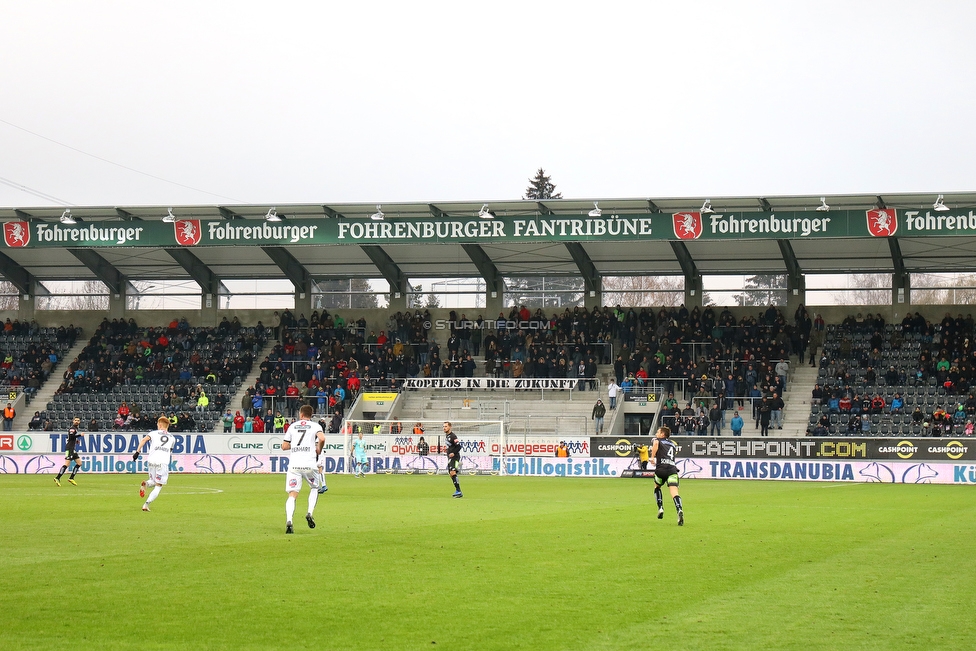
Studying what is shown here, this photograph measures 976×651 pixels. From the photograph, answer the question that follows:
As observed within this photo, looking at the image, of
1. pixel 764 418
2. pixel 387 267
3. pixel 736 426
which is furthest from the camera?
pixel 387 267

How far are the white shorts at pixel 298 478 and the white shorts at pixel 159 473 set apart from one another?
6.02 meters

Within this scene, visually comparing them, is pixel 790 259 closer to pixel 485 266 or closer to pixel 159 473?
pixel 485 266

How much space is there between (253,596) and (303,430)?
24.9ft

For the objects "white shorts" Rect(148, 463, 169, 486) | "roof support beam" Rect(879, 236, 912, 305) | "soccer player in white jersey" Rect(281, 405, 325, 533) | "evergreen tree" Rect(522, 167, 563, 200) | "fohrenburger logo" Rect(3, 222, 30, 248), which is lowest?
"white shorts" Rect(148, 463, 169, 486)

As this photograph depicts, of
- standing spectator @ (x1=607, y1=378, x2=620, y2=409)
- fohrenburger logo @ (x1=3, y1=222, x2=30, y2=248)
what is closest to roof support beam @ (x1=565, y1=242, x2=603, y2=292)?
standing spectator @ (x1=607, y1=378, x2=620, y2=409)

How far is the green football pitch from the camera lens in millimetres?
9555

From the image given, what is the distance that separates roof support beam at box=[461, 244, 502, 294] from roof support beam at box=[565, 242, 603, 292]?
186 inches

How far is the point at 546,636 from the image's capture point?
31.2ft

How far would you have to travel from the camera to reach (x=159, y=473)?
23.9 meters

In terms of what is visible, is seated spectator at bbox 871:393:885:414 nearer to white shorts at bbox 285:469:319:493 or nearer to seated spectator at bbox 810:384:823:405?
seated spectator at bbox 810:384:823:405

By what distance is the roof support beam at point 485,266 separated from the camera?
187ft

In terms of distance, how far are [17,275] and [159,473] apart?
44.0 meters

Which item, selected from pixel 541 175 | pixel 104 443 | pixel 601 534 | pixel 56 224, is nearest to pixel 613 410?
pixel 104 443

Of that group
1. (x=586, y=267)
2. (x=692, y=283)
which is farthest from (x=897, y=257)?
(x=586, y=267)
